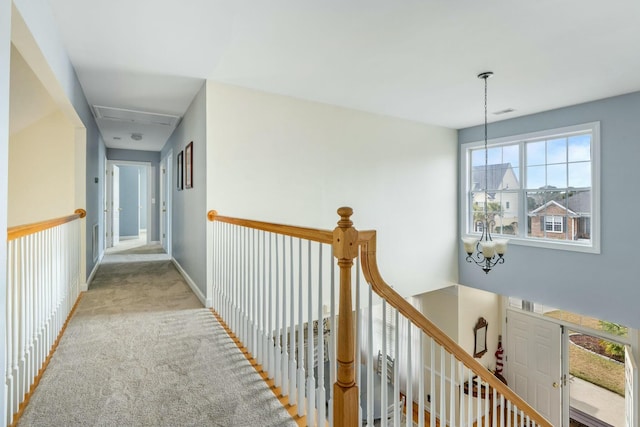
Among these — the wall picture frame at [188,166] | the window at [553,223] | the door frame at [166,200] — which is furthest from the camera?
the door frame at [166,200]

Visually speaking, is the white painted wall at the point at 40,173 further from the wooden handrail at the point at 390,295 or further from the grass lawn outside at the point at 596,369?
the grass lawn outside at the point at 596,369

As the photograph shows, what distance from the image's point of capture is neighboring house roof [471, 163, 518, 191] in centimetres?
507

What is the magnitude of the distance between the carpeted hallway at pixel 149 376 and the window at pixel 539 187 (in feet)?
13.4

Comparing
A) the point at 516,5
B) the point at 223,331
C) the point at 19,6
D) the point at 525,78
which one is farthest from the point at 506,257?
the point at 19,6

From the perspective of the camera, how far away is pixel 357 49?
8.77 ft

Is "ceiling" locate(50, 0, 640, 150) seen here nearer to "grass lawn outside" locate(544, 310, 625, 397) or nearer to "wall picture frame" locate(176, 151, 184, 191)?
"wall picture frame" locate(176, 151, 184, 191)

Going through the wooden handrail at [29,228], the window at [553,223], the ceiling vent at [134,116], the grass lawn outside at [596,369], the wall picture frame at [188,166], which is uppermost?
the ceiling vent at [134,116]

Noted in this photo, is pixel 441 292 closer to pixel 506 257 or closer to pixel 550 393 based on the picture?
pixel 506 257

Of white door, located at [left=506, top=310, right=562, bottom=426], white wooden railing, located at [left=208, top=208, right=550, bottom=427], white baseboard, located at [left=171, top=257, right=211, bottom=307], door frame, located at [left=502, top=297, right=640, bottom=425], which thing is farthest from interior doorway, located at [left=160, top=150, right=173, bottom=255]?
door frame, located at [left=502, top=297, right=640, bottom=425]

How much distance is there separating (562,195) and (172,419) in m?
5.04

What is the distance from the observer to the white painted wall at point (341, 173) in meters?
3.39

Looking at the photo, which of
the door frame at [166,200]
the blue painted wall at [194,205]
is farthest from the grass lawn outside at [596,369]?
the door frame at [166,200]

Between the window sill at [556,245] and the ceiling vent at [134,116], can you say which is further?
the ceiling vent at [134,116]

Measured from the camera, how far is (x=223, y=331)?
102 inches
